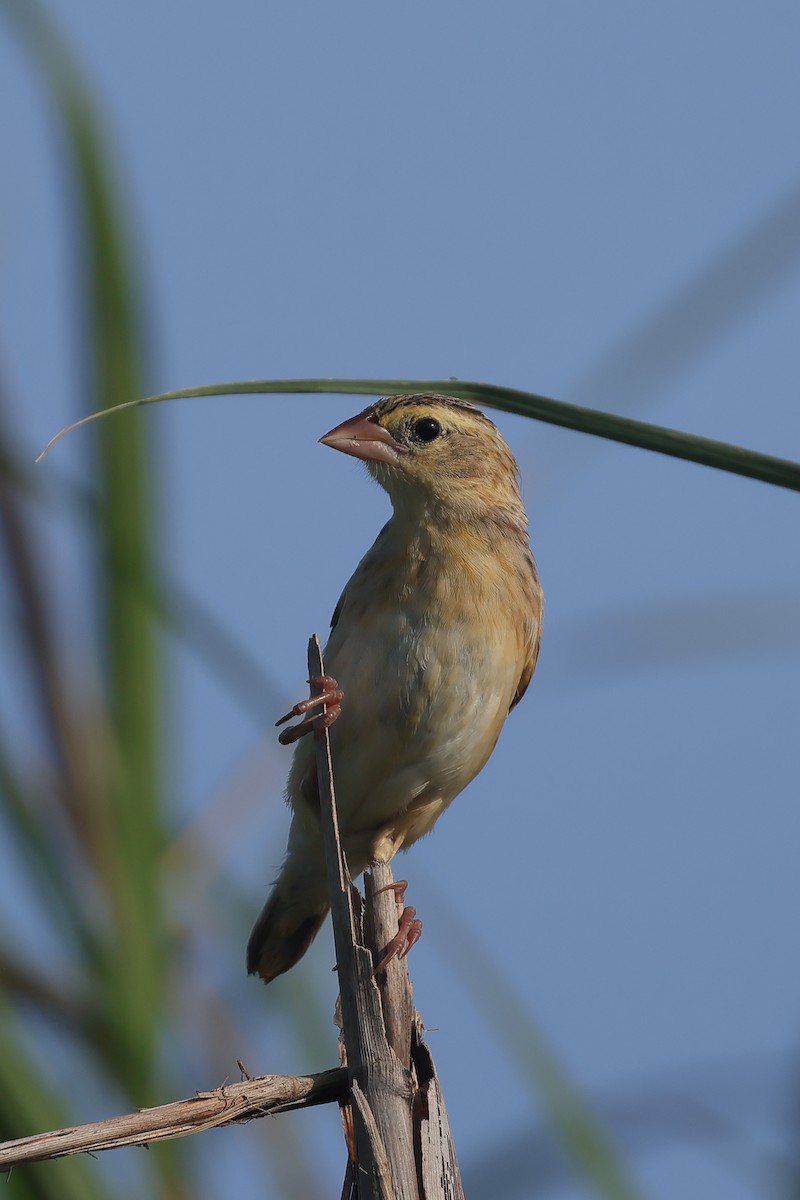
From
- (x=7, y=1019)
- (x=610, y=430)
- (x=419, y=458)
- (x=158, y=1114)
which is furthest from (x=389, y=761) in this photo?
(x=610, y=430)

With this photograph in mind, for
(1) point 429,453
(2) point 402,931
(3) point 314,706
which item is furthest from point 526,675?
(2) point 402,931

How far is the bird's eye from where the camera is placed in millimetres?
3795

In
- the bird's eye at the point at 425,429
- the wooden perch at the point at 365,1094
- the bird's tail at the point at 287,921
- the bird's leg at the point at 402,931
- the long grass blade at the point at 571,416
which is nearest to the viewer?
the long grass blade at the point at 571,416

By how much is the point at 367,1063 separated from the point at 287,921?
75.6 inches

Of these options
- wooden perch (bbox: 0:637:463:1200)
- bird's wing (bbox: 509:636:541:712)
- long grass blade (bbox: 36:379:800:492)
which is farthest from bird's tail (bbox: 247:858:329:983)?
long grass blade (bbox: 36:379:800:492)

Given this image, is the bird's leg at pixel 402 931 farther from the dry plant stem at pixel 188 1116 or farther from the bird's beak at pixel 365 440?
the bird's beak at pixel 365 440

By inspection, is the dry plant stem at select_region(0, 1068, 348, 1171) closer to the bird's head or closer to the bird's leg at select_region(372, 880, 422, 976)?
the bird's leg at select_region(372, 880, 422, 976)

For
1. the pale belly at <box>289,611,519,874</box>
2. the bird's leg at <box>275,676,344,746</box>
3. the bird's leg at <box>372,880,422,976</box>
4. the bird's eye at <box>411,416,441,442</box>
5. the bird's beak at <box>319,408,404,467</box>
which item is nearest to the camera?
the bird's leg at <box>372,880,422,976</box>

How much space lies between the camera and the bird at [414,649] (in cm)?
350

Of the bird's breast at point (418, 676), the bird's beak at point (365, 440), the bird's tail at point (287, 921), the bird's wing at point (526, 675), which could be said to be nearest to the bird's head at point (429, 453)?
the bird's beak at point (365, 440)

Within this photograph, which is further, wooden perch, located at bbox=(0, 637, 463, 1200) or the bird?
the bird

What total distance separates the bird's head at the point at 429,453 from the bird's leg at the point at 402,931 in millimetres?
1237

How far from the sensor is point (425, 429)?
381cm

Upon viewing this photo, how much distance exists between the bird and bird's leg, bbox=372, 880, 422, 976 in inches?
27.2
